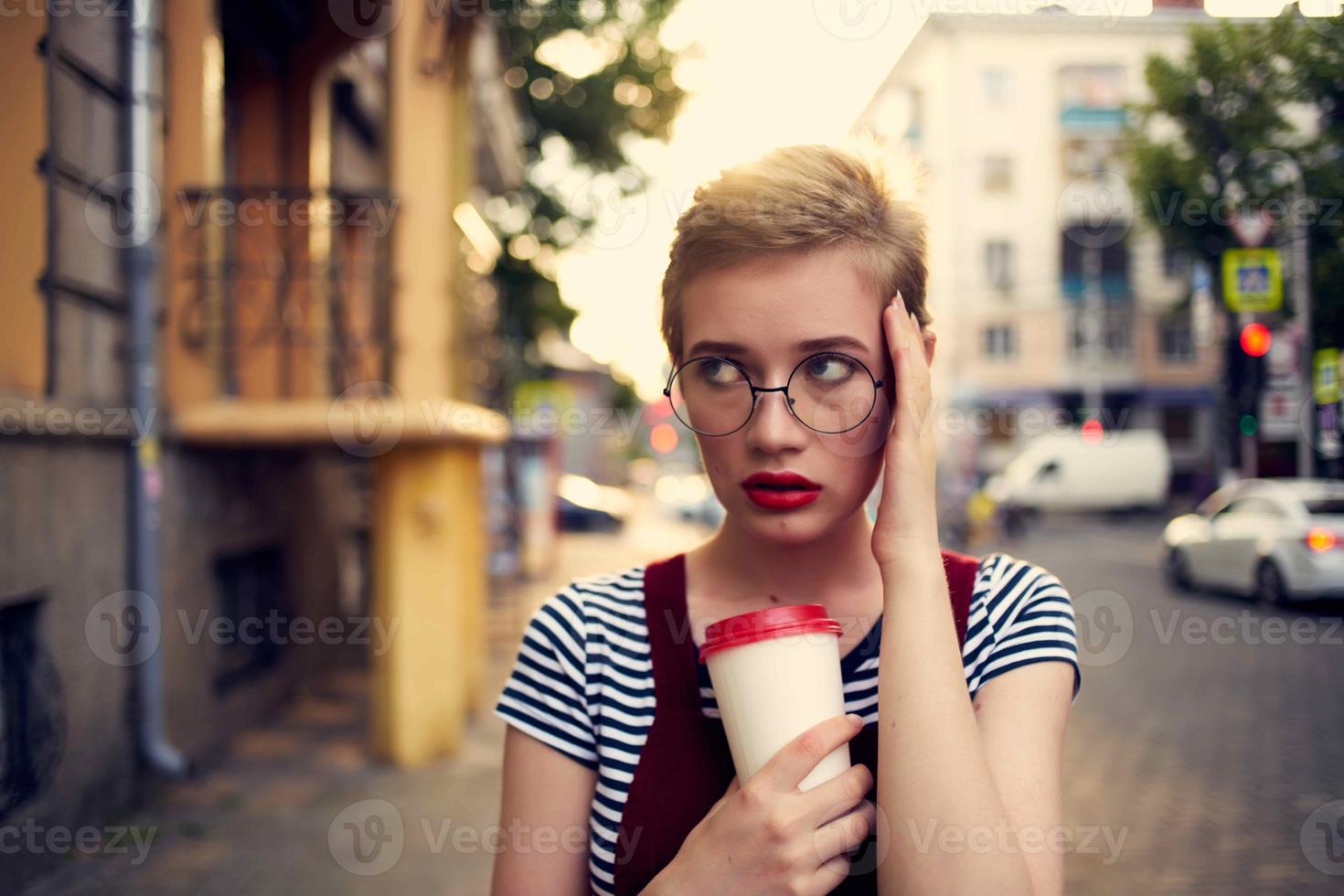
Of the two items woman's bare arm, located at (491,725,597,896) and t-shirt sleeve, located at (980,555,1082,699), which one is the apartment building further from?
woman's bare arm, located at (491,725,597,896)

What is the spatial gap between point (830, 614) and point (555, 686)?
44 centimetres

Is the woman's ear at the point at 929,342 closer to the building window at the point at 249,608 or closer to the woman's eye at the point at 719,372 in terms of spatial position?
the woman's eye at the point at 719,372

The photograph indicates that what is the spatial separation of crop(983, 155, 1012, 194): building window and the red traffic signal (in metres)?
1.95

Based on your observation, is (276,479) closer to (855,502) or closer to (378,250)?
(378,250)

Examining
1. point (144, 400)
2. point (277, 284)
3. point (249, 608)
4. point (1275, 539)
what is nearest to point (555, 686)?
point (1275, 539)

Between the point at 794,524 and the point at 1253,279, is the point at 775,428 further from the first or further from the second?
the point at 1253,279

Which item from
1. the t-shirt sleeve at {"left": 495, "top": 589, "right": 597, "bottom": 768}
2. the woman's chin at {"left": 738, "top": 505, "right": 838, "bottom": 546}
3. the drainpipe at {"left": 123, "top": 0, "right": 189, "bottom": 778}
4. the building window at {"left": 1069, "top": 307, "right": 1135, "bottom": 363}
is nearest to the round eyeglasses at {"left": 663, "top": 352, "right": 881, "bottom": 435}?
the woman's chin at {"left": 738, "top": 505, "right": 838, "bottom": 546}

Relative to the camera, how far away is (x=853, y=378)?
1355 mm

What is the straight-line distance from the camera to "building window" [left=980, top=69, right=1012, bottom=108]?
2.76 m

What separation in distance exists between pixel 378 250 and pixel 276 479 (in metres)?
2.16

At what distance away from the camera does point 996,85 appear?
2.77 metres

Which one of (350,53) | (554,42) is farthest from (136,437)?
(554,42)

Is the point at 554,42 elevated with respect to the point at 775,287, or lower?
elevated

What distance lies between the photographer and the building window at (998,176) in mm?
3571
